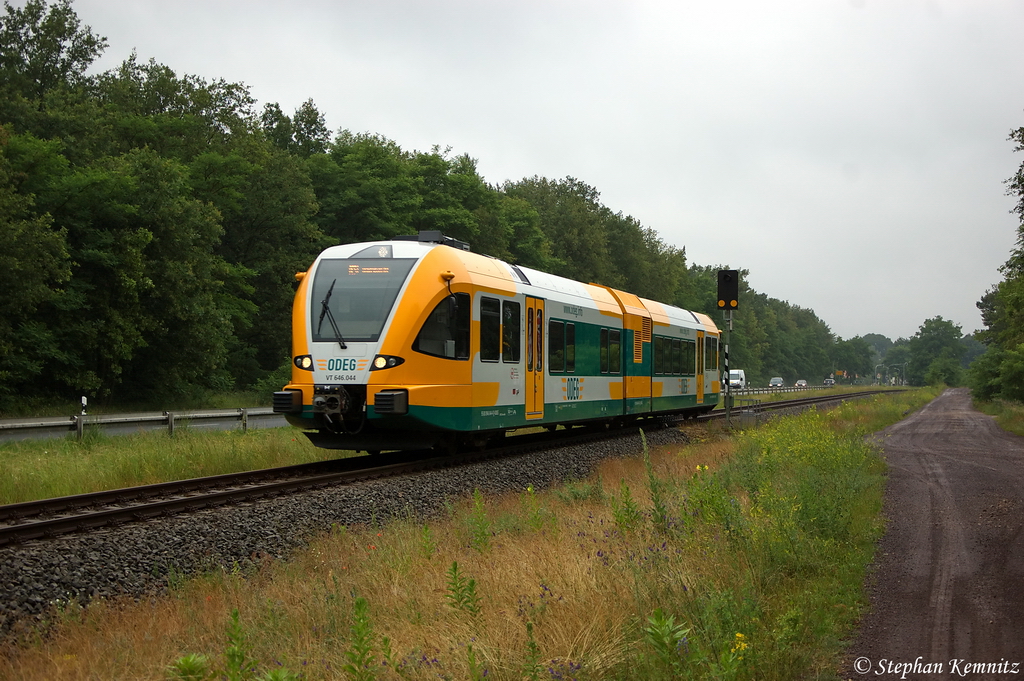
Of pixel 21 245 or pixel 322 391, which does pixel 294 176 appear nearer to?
pixel 21 245

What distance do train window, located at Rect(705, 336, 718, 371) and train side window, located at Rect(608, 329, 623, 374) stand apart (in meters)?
8.83

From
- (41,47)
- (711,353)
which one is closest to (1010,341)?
(711,353)

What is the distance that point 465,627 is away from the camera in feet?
19.5

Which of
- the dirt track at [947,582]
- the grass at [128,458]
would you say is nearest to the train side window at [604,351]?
the grass at [128,458]

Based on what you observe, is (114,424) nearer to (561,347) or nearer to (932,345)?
(561,347)

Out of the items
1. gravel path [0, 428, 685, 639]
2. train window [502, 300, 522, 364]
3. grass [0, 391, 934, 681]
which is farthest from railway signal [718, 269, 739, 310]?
grass [0, 391, 934, 681]

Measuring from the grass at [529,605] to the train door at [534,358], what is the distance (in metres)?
5.77

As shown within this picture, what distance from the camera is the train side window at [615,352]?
20.6 meters

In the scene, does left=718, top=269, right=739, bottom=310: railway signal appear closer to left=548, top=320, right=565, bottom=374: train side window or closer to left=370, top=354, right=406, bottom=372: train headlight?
left=548, top=320, right=565, bottom=374: train side window

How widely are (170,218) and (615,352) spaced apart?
70.6ft

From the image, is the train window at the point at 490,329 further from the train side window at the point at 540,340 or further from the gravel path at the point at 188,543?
the gravel path at the point at 188,543

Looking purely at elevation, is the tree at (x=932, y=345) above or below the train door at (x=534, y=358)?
above

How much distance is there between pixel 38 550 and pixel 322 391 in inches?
229

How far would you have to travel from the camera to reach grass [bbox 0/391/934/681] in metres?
5.23
